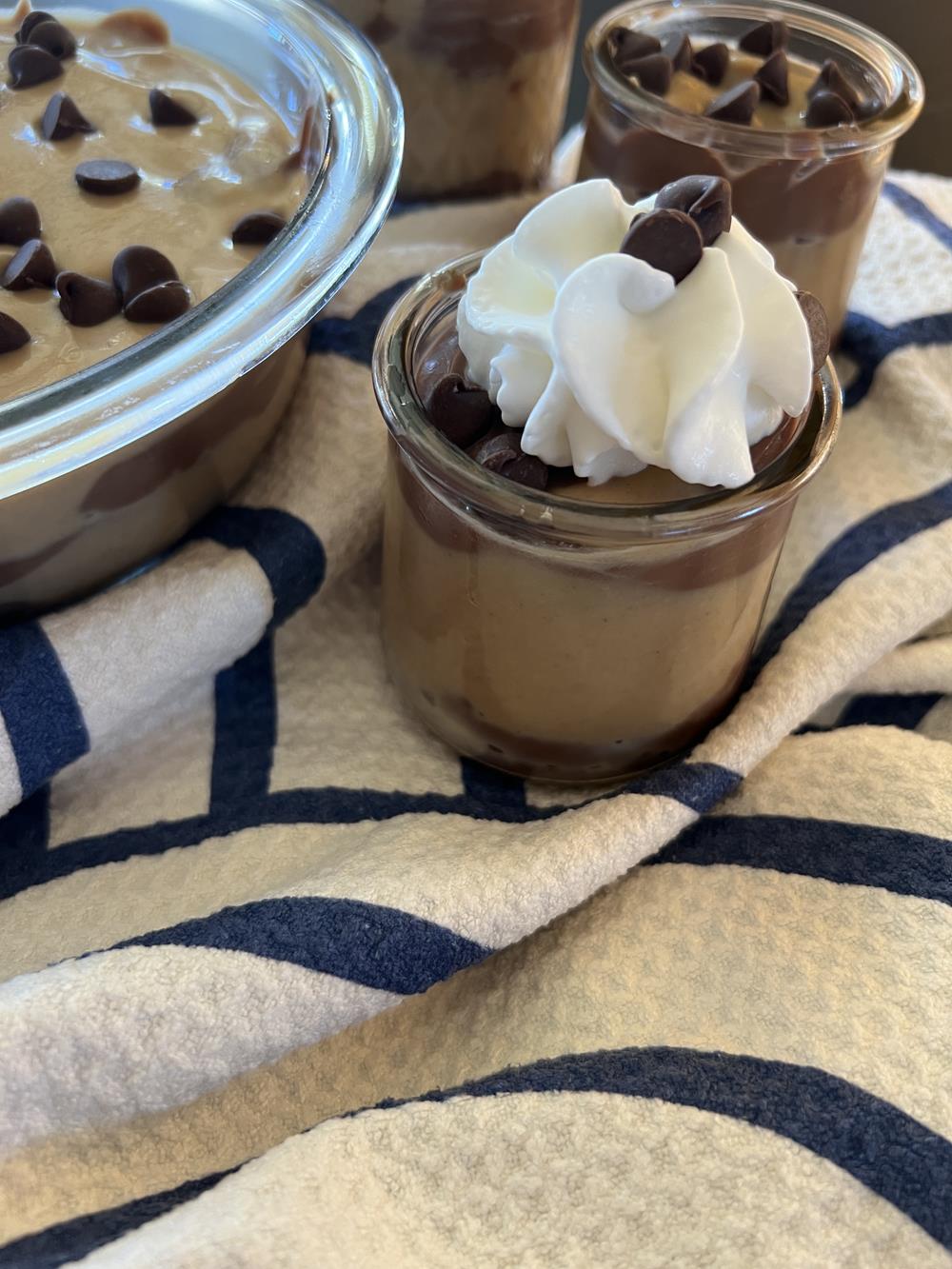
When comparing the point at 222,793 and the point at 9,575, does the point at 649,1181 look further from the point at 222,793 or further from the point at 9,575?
the point at 9,575

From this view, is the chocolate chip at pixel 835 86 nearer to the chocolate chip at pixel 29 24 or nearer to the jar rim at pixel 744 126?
the jar rim at pixel 744 126

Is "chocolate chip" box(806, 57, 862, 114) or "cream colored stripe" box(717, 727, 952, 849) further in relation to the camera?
"chocolate chip" box(806, 57, 862, 114)

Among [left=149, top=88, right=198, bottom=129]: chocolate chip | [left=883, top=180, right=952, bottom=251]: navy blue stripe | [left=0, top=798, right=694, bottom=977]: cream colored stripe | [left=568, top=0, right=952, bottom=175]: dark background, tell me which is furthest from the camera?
[left=568, top=0, right=952, bottom=175]: dark background

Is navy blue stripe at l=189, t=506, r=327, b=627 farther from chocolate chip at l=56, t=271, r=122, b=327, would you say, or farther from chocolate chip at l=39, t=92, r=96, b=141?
chocolate chip at l=39, t=92, r=96, b=141

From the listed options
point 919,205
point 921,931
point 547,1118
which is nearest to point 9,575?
point 547,1118

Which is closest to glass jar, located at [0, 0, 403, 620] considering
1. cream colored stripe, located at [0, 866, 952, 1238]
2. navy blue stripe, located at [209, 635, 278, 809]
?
navy blue stripe, located at [209, 635, 278, 809]

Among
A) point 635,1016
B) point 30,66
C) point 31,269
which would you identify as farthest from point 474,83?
point 635,1016

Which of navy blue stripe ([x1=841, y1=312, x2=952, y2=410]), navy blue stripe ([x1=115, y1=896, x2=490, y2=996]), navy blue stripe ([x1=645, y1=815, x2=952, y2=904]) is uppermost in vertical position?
navy blue stripe ([x1=841, y1=312, x2=952, y2=410])
